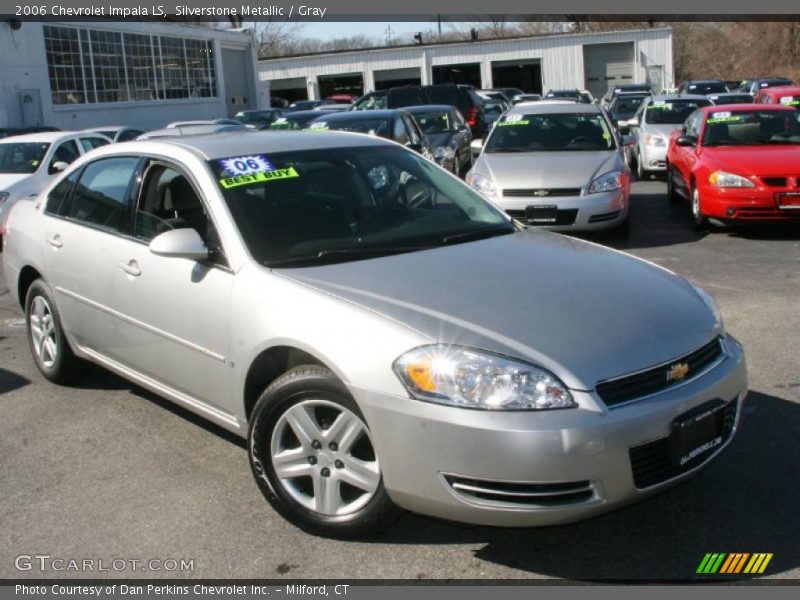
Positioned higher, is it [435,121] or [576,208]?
[435,121]

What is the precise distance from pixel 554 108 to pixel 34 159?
24.4ft

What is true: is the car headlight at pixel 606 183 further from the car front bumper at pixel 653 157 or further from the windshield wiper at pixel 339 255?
the car front bumper at pixel 653 157

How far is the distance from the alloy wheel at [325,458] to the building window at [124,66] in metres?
30.4

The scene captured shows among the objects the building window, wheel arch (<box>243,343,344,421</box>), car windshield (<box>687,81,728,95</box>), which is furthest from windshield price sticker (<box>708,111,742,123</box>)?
the building window

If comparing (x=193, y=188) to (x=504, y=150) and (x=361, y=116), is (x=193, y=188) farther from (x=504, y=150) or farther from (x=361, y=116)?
(x=361, y=116)

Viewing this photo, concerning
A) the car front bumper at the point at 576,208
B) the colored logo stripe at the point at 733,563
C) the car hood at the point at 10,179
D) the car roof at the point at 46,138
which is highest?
the car roof at the point at 46,138

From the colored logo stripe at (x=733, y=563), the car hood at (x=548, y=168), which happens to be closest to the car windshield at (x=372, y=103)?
the car hood at (x=548, y=168)

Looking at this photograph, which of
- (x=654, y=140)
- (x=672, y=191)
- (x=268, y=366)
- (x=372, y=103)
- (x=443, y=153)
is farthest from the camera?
(x=372, y=103)

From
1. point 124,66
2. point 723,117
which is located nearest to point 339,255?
point 723,117

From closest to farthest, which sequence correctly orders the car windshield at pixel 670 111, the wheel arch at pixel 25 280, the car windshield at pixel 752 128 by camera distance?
the wheel arch at pixel 25 280, the car windshield at pixel 752 128, the car windshield at pixel 670 111

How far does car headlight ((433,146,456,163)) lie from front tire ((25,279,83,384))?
363 inches

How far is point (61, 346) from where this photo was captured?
5594 millimetres

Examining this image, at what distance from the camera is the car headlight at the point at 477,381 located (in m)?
3.17

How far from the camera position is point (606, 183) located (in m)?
9.84
